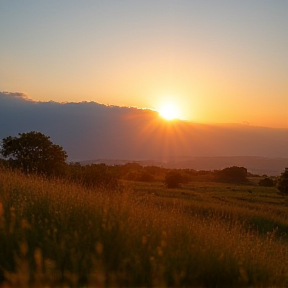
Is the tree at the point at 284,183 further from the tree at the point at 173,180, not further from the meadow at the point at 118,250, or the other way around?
the meadow at the point at 118,250

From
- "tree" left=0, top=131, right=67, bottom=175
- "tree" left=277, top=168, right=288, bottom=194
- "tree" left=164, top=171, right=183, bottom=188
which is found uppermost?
"tree" left=0, top=131, right=67, bottom=175

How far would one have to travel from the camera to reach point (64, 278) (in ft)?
19.0

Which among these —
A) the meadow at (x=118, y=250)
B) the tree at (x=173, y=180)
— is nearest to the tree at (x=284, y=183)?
the tree at (x=173, y=180)

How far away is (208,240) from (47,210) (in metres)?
3.01

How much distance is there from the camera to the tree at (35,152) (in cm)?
2709

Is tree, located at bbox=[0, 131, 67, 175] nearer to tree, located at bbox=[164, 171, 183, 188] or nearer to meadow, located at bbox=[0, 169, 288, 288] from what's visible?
meadow, located at bbox=[0, 169, 288, 288]

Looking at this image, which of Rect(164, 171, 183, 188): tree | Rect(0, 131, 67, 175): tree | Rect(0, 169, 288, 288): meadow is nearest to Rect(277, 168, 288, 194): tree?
Rect(164, 171, 183, 188): tree

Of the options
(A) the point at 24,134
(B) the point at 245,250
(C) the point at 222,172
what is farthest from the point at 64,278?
(C) the point at 222,172

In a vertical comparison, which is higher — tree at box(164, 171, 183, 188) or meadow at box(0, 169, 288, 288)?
meadow at box(0, 169, 288, 288)

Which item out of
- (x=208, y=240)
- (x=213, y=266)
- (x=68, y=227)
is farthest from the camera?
(x=208, y=240)

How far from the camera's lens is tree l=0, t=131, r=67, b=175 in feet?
88.9

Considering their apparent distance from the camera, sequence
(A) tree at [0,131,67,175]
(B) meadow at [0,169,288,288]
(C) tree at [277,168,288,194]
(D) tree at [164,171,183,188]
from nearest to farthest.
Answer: (B) meadow at [0,169,288,288] < (A) tree at [0,131,67,175] < (C) tree at [277,168,288,194] < (D) tree at [164,171,183,188]

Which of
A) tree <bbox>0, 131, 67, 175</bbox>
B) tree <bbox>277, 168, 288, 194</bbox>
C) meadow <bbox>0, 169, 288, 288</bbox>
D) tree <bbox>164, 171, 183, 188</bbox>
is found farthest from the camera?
tree <bbox>164, 171, 183, 188</bbox>

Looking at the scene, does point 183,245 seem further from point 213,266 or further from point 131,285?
point 131,285
